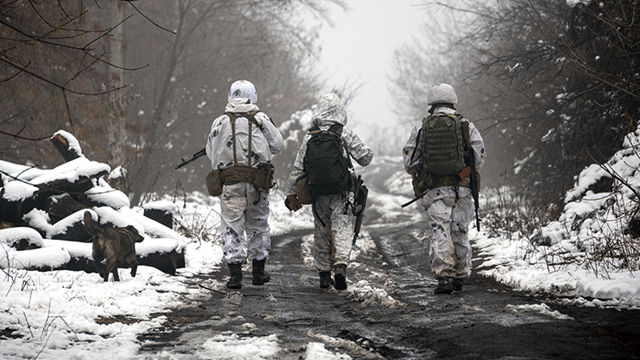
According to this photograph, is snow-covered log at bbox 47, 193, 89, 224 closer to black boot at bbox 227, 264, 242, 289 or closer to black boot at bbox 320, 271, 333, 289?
black boot at bbox 227, 264, 242, 289

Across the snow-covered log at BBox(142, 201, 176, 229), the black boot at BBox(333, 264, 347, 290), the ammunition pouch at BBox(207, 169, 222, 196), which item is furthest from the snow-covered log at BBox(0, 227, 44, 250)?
the black boot at BBox(333, 264, 347, 290)

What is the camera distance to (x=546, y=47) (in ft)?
32.0

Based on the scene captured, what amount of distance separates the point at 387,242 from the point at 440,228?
528 centimetres

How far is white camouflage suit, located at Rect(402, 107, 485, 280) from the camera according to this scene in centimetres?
510

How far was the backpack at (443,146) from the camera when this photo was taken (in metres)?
5.18

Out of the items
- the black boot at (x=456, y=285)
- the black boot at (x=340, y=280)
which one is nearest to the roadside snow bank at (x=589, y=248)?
the black boot at (x=456, y=285)

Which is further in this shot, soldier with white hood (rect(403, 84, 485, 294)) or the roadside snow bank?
soldier with white hood (rect(403, 84, 485, 294))

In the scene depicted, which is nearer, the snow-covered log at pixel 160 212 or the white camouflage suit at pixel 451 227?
the white camouflage suit at pixel 451 227

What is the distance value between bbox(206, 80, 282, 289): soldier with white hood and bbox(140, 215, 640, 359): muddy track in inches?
14.9

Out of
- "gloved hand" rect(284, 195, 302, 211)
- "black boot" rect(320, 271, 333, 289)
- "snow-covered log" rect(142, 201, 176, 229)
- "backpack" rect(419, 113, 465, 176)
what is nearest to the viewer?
"backpack" rect(419, 113, 465, 176)

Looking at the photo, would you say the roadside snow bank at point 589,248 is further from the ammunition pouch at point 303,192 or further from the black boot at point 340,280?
the ammunition pouch at point 303,192

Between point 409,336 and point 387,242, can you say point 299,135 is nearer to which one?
point 387,242

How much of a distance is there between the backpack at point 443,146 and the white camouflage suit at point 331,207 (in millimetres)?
786

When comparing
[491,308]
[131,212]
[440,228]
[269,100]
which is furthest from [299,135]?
[491,308]
